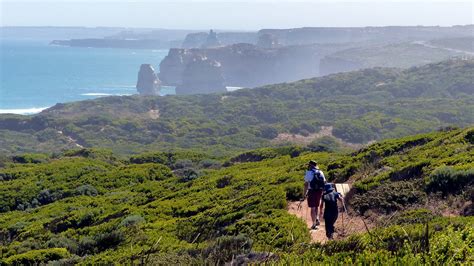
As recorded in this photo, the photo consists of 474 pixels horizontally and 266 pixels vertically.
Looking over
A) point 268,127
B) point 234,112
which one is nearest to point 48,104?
point 234,112

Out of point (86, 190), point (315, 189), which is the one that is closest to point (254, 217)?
point (315, 189)

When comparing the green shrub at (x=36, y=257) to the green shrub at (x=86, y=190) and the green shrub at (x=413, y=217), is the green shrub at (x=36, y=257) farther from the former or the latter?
the green shrub at (x=86, y=190)

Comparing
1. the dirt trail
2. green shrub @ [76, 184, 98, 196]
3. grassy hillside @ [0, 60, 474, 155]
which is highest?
the dirt trail

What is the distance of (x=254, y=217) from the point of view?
1529 cm

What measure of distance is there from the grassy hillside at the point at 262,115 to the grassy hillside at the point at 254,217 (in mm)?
60490

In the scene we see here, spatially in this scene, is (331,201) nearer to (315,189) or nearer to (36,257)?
(315,189)

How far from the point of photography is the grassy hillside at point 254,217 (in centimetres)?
769

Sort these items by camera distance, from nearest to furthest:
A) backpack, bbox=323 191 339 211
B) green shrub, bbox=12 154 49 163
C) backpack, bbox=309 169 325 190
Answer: backpack, bbox=323 191 339 211 → backpack, bbox=309 169 325 190 → green shrub, bbox=12 154 49 163

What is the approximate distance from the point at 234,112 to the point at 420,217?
12153 cm

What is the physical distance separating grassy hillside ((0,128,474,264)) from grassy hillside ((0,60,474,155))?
60490 mm

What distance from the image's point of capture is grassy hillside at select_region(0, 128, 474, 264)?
7.69 m

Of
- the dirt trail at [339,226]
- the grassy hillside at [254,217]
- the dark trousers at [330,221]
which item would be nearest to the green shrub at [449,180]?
the grassy hillside at [254,217]

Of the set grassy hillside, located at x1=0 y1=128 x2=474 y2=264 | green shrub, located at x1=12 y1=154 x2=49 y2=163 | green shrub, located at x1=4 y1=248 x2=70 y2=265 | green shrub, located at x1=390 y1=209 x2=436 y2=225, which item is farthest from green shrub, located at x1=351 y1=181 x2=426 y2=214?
green shrub, located at x1=12 y1=154 x2=49 y2=163

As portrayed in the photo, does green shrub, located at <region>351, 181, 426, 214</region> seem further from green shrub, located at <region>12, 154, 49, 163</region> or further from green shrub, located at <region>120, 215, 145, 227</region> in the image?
green shrub, located at <region>12, 154, 49, 163</region>
